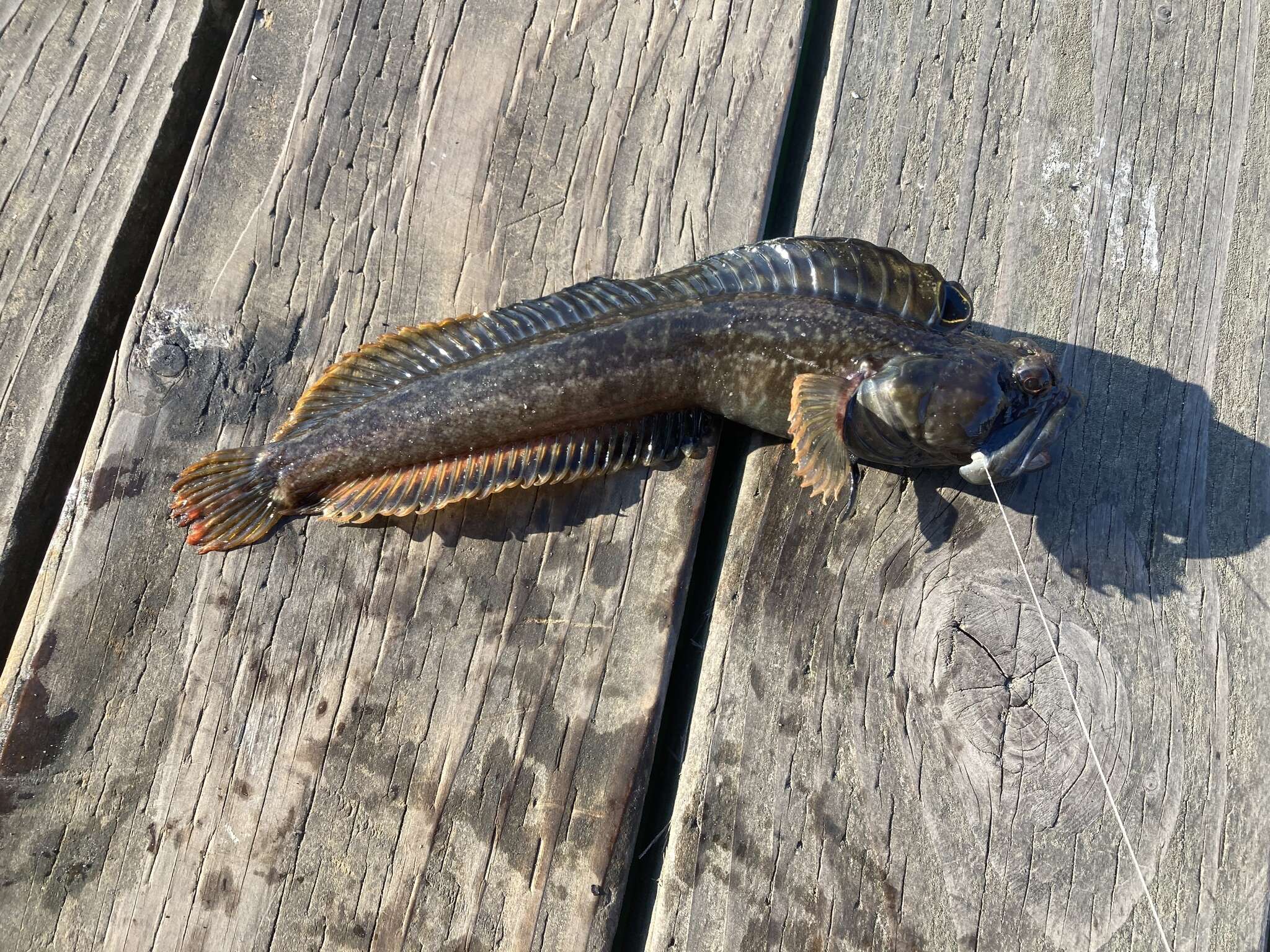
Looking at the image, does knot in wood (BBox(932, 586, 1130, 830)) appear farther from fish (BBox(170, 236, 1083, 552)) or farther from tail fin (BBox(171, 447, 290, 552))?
tail fin (BBox(171, 447, 290, 552))

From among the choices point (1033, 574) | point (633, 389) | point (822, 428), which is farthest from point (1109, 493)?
point (633, 389)

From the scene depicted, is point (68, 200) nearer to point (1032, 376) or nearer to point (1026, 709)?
point (1032, 376)

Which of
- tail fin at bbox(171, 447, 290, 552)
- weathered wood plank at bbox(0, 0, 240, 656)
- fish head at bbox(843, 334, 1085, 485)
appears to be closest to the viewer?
fish head at bbox(843, 334, 1085, 485)

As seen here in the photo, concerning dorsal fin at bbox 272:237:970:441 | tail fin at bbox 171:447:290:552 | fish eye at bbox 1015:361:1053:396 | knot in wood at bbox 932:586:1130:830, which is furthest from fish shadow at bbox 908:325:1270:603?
tail fin at bbox 171:447:290:552

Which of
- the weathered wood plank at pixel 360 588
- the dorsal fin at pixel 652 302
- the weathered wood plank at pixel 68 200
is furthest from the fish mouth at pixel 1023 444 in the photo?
the weathered wood plank at pixel 68 200

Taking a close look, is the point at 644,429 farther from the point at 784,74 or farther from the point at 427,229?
→ the point at 784,74
